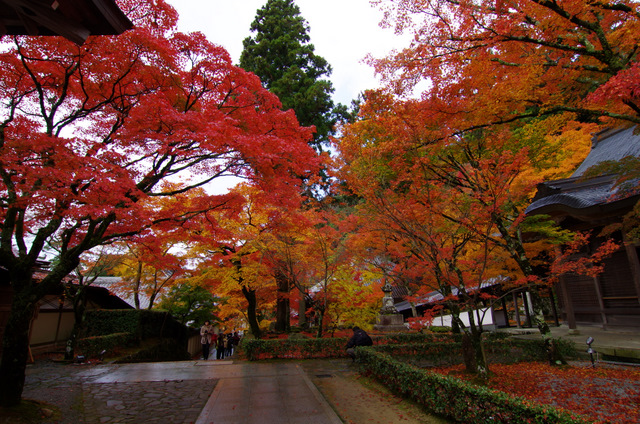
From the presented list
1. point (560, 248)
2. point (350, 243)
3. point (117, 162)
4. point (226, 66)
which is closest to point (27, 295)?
point (117, 162)

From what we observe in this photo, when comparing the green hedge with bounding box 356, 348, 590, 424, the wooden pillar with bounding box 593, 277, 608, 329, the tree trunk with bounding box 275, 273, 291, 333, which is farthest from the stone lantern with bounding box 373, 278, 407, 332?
the green hedge with bounding box 356, 348, 590, 424

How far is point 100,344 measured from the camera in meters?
14.2

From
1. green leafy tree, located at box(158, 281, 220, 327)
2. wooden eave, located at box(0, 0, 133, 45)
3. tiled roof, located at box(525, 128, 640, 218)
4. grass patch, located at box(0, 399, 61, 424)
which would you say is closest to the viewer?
wooden eave, located at box(0, 0, 133, 45)

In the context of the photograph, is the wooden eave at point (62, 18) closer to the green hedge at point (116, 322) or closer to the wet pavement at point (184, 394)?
the wet pavement at point (184, 394)

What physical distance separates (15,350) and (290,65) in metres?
18.2

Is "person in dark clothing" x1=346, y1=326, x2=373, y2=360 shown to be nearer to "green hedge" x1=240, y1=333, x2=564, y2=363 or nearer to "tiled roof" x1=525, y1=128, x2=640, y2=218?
"green hedge" x1=240, y1=333, x2=564, y2=363

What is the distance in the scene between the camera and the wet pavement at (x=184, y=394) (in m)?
5.75

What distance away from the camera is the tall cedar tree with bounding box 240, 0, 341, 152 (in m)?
18.0

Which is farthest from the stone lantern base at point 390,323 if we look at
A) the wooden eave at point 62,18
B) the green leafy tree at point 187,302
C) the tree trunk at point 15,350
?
the wooden eave at point 62,18

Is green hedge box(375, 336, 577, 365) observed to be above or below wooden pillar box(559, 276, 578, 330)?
below

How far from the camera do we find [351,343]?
10.4 meters

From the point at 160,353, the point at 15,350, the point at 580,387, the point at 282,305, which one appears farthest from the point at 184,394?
the point at 160,353

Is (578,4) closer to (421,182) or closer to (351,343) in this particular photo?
(421,182)

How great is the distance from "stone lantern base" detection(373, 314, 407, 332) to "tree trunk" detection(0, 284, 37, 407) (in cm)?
1468
